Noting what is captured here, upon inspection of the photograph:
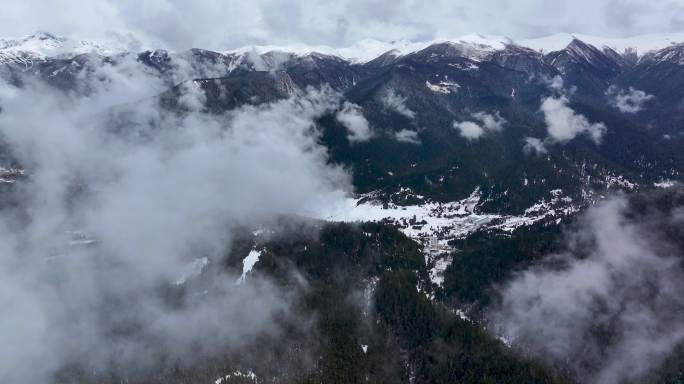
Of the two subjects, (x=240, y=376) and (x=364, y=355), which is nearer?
(x=240, y=376)

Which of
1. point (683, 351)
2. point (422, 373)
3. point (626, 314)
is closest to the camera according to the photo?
point (683, 351)

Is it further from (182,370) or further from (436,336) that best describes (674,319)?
(182,370)

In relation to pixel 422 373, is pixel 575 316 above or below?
above

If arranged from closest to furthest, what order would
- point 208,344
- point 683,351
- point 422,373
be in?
1. point 683,351
2. point 422,373
3. point 208,344

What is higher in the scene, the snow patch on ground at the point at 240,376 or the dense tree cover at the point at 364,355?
the dense tree cover at the point at 364,355

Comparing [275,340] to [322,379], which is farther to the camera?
[275,340]

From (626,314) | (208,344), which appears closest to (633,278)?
(626,314)

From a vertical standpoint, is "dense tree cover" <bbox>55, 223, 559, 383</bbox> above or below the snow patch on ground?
above

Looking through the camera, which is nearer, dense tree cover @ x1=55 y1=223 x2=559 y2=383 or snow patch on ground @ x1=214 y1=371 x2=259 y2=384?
dense tree cover @ x1=55 y1=223 x2=559 y2=383

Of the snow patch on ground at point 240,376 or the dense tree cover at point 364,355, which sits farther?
the snow patch on ground at point 240,376

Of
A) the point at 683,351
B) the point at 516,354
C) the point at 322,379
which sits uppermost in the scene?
the point at 683,351

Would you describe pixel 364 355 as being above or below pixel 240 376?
above
